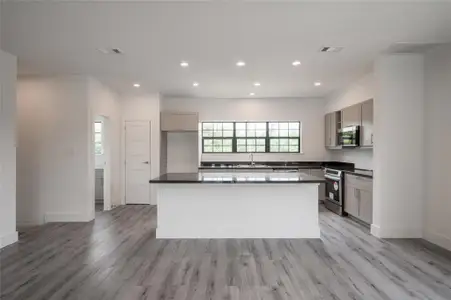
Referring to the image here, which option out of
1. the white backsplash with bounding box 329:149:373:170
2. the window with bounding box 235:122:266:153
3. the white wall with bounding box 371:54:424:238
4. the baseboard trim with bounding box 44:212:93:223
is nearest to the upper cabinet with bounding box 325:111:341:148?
the white backsplash with bounding box 329:149:373:170

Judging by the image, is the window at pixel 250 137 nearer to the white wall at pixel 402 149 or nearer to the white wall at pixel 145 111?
the white wall at pixel 145 111

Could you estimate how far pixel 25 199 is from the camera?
6.15 metres

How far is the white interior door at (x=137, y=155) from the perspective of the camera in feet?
26.7

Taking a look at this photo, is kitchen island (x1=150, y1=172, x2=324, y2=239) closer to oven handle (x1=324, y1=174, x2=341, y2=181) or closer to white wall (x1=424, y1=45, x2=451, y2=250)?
white wall (x1=424, y1=45, x2=451, y2=250)

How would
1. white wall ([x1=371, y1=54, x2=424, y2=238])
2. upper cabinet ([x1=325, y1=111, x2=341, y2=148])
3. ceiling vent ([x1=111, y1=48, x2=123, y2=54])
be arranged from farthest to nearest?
upper cabinet ([x1=325, y1=111, x2=341, y2=148]), white wall ([x1=371, y1=54, x2=424, y2=238]), ceiling vent ([x1=111, y1=48, x2=123, y2=54])

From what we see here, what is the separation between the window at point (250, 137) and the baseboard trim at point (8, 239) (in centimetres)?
481

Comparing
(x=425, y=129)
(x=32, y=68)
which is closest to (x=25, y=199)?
(x=32, y=68)

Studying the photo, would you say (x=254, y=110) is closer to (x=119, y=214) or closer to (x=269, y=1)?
(x=119, y=214)

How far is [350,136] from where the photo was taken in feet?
21.6

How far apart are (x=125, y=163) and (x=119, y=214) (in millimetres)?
1532

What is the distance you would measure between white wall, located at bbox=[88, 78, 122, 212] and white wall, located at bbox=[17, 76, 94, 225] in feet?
0.69

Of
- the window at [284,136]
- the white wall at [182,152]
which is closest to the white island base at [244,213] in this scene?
the white wall at [182,152]

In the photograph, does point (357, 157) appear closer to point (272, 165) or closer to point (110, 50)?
point (272, 165)

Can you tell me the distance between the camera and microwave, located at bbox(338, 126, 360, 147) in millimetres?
6328
